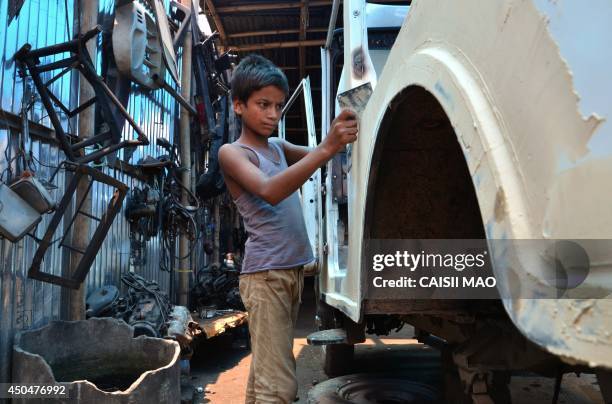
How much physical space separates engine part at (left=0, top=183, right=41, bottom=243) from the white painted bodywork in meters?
2.37

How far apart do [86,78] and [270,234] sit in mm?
2550

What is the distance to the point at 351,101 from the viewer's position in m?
1.81

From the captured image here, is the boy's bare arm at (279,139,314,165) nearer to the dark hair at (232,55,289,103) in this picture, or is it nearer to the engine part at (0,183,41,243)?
the dark hair at (232,55,289,103)

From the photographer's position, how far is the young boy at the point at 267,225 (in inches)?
61.4

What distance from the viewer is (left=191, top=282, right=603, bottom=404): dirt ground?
3789 millimetres

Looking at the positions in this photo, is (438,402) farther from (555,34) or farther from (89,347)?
(555,34)

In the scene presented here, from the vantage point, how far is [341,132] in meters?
1.59

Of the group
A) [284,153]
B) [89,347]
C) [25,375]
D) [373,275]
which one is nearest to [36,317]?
[89,347]

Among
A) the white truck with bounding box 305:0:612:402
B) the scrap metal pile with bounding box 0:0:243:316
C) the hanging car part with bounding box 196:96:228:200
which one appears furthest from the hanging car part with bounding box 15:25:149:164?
the hanging car part with bounding box 196:96:228:200

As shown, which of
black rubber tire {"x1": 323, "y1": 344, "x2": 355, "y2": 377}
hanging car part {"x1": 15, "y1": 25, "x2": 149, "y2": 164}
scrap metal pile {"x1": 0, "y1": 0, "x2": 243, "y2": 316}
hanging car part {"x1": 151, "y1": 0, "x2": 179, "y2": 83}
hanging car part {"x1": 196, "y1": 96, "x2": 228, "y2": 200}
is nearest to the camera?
scrap metal pile {"x1": 0, "y1": 0, "x2": 243, "y2": 316}

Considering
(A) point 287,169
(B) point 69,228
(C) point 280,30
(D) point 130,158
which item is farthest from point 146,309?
(C) point 280,30

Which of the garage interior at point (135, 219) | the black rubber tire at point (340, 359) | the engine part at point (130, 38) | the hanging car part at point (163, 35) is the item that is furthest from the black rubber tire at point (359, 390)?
the hanging car part at point (163, 35)

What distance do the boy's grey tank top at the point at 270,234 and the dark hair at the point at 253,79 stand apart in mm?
195

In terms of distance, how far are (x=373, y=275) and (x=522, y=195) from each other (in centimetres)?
122
